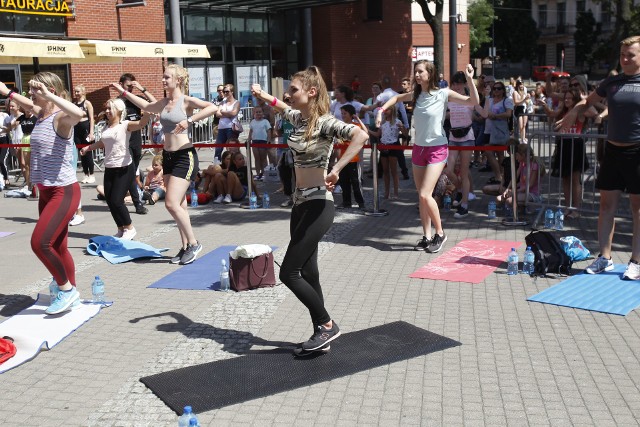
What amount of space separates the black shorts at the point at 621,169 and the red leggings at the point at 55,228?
16.0 feet

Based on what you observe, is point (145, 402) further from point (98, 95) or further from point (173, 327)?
point (98, 95)

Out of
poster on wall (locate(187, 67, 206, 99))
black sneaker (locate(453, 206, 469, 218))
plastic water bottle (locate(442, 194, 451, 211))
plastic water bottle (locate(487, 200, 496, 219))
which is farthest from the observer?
poster on wall (locate(187, 67, 206, 99))

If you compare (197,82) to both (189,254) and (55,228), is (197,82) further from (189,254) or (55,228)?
(55,228)

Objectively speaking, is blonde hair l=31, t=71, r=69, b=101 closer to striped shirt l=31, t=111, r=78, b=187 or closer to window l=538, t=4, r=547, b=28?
striped shirt l=31, t=111, r=78, b=187

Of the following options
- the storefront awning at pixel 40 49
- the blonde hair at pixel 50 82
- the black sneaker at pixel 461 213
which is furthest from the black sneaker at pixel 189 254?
the storefront awning at pixel 40 49

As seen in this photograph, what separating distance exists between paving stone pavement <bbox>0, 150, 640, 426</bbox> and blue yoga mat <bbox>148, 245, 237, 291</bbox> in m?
0.17

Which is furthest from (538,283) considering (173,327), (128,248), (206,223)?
(206,223)

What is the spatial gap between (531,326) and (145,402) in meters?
3.08

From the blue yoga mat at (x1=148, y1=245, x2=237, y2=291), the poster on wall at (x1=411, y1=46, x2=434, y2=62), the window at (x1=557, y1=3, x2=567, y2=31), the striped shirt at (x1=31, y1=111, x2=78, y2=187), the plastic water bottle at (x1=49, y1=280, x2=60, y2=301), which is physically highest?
the window at (x1=557, y1=3, x2=567, y2=31)

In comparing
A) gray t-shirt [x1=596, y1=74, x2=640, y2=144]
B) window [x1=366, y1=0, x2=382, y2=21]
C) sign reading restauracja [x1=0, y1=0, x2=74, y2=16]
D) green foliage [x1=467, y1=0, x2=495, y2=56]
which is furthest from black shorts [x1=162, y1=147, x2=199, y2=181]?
green foliage [x1=467, y1=0, x2=495, y2=56]

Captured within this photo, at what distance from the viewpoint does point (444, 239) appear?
913cm

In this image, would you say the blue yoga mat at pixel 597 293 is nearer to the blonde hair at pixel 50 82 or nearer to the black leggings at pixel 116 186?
the blonde hair at pixel 50 82

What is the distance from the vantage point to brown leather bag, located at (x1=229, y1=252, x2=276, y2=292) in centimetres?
746

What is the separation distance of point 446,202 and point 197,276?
15.8 feet
